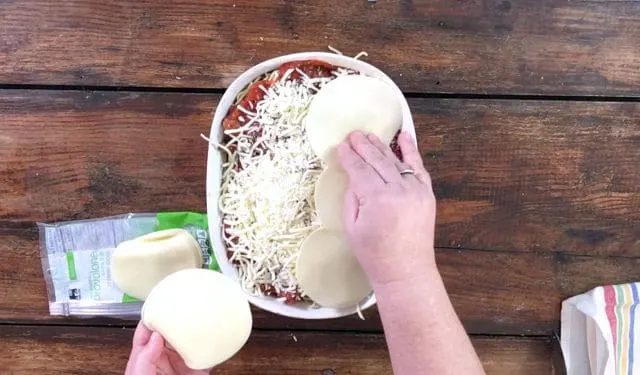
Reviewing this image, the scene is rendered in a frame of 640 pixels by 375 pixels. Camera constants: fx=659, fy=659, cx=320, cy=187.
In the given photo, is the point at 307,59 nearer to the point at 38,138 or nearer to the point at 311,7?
the point at 311,7

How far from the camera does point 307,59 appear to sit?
2.28 ft

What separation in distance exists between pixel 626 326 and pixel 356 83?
427 millimetres

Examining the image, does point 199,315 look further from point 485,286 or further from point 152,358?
point 485,286

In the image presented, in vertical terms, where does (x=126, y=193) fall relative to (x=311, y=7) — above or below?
below

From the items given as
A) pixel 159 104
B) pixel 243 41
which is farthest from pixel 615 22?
pixel 159 104

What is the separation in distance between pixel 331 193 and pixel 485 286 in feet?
0.84

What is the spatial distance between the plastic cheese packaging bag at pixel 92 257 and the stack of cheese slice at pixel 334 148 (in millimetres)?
165

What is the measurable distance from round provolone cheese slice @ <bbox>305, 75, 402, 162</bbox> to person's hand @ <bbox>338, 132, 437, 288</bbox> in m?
0.03

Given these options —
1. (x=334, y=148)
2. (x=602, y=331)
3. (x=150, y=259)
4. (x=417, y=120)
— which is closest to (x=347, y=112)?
(x=334, y=148)

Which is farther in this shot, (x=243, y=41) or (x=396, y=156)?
(x=243, y=41)

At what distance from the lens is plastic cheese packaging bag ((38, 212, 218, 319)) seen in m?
0.77

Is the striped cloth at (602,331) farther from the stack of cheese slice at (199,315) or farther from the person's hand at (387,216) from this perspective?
the stack of cheese slice at (199,315)

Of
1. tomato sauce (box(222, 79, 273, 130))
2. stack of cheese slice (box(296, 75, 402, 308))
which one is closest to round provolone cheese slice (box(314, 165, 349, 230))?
stack of cheese slice (box(296, 75, 402, 308))

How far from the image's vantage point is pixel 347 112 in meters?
0.65
